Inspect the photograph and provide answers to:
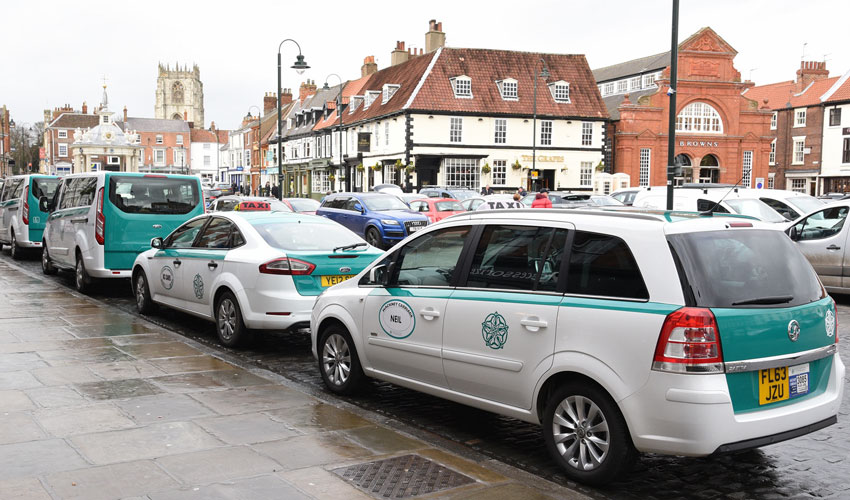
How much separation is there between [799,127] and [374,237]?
52.1m

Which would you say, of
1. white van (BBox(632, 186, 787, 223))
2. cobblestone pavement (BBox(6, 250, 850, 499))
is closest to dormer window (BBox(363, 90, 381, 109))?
white van (BBox(632, 186, 787, 223))

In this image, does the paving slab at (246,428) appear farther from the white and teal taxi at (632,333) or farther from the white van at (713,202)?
the white van at (713,202)

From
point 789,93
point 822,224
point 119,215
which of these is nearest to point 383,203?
point 119,215

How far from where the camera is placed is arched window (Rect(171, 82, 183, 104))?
165 metres

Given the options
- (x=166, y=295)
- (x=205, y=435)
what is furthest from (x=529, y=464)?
(x=166, y=295)

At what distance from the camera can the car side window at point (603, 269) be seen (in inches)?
183

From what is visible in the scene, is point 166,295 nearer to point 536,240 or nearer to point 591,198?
point 536,240

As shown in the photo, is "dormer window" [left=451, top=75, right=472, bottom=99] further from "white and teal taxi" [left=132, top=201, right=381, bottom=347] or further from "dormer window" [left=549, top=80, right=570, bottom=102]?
"white and teal taxi" [left=132, top=201, right=381, bottom=347]

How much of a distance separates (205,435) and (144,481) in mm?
968

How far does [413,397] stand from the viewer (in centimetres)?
715

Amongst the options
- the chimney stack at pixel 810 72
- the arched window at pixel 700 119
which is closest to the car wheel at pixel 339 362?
the arched window at pixel 700 119

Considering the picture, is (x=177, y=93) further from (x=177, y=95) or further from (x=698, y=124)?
(x=698, y=124)

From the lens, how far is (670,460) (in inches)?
217

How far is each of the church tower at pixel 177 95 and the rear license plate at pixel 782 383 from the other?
16964 cm
